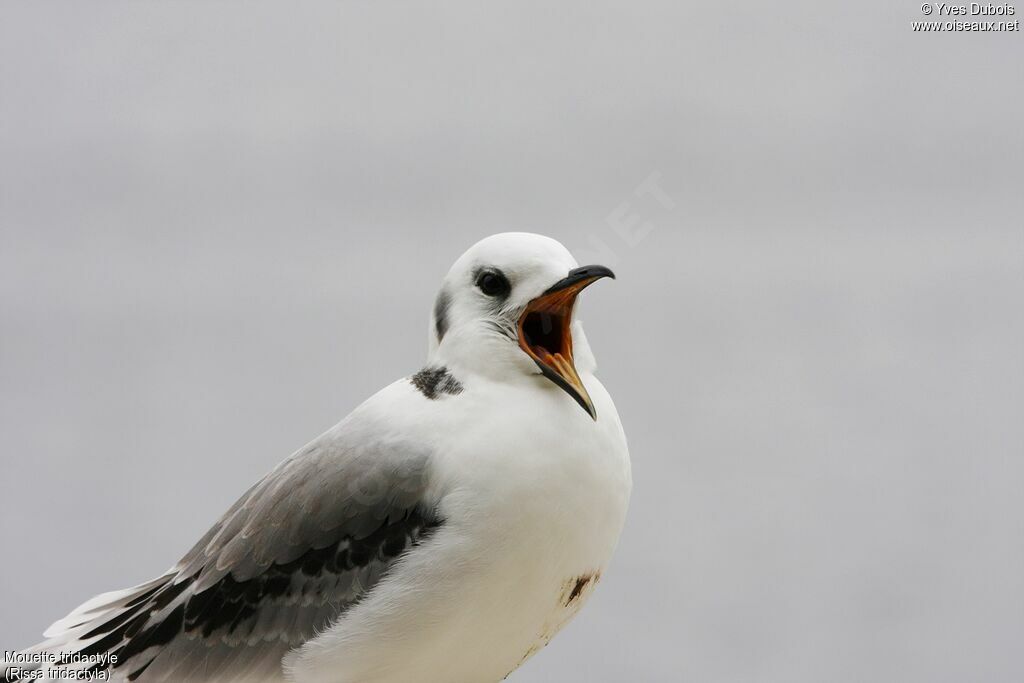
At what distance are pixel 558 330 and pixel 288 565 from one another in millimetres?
535

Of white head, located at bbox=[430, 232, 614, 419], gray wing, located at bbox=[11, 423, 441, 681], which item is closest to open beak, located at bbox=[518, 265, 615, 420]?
white head, located at bbox=[430, 232, 614, 419]

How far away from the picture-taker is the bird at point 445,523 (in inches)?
63.6

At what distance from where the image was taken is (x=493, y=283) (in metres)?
1.69

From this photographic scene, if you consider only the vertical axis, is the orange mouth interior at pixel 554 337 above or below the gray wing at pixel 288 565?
above

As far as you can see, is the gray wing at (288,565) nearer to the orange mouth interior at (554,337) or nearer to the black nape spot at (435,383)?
the black nape spot at (435,383)

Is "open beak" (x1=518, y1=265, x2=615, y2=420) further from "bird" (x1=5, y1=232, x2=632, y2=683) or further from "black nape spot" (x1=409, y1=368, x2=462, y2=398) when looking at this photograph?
"black nape spot" (x1=409, y1=368, x2=462, y2=398)

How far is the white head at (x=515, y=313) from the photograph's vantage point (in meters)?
1.65

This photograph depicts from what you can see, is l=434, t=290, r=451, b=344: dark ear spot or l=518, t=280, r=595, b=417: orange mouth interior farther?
l=434, t=290, r=451, b=344: dark ear spot

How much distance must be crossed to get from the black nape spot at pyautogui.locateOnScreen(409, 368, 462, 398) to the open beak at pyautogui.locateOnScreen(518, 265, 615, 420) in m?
0.12

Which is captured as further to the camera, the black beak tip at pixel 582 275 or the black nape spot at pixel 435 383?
the black nape spot at pixel 435 383

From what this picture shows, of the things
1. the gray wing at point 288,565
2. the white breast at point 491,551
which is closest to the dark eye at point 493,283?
the white breast at point 491,551

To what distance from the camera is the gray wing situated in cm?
167

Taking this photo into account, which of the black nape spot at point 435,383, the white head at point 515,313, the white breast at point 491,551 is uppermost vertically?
the white head at point 515,313

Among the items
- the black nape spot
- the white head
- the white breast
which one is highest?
the white head
